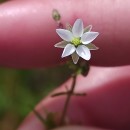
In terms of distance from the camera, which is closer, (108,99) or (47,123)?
(47,123)

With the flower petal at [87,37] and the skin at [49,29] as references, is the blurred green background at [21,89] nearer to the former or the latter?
the skin at [49,29]

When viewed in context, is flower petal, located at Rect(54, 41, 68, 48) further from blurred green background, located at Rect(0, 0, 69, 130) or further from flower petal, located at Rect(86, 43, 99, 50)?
blurred green background, located at Rect(0, 0, 69, 130)

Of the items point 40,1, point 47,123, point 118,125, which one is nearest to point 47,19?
point 40,1

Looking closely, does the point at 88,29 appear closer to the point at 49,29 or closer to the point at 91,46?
the point at 91,46

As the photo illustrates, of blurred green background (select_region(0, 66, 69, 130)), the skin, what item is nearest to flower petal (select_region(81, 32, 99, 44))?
the skin

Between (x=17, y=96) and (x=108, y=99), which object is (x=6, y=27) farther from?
(x=17, y=96)
